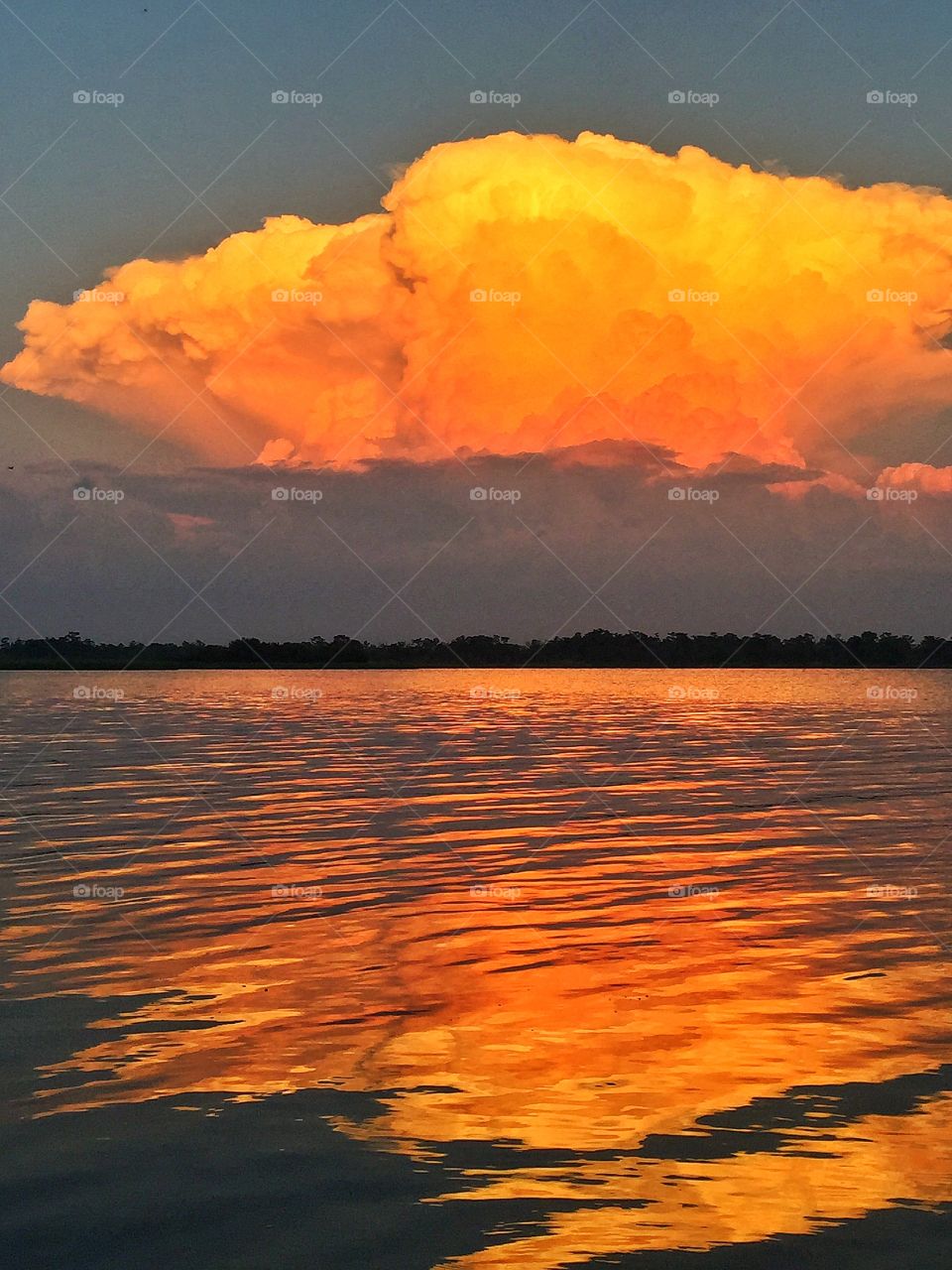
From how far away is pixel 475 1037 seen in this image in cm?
1362

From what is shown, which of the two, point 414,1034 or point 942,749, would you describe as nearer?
point 414,1034

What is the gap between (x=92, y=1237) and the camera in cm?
905

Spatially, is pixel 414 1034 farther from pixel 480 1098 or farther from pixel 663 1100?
pixel 663 1100

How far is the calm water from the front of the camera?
9.27 m

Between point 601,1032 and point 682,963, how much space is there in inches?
134

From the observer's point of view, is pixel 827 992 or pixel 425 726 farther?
pixel 425 726

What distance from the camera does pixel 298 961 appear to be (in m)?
17.0

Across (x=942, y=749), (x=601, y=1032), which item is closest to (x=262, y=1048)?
(x=601, y=1032)

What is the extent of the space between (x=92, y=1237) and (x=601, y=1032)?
6.05 m

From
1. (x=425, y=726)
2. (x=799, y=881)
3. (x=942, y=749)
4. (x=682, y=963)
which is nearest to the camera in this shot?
(x=682, y=963)

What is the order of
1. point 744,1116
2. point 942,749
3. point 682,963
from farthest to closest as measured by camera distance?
point 942,749, point 682,963, point 744,1116

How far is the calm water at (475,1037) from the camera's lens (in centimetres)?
927

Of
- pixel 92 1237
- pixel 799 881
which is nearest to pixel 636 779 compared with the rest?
pixel 799 881

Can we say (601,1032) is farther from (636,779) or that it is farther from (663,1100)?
(636,779)
